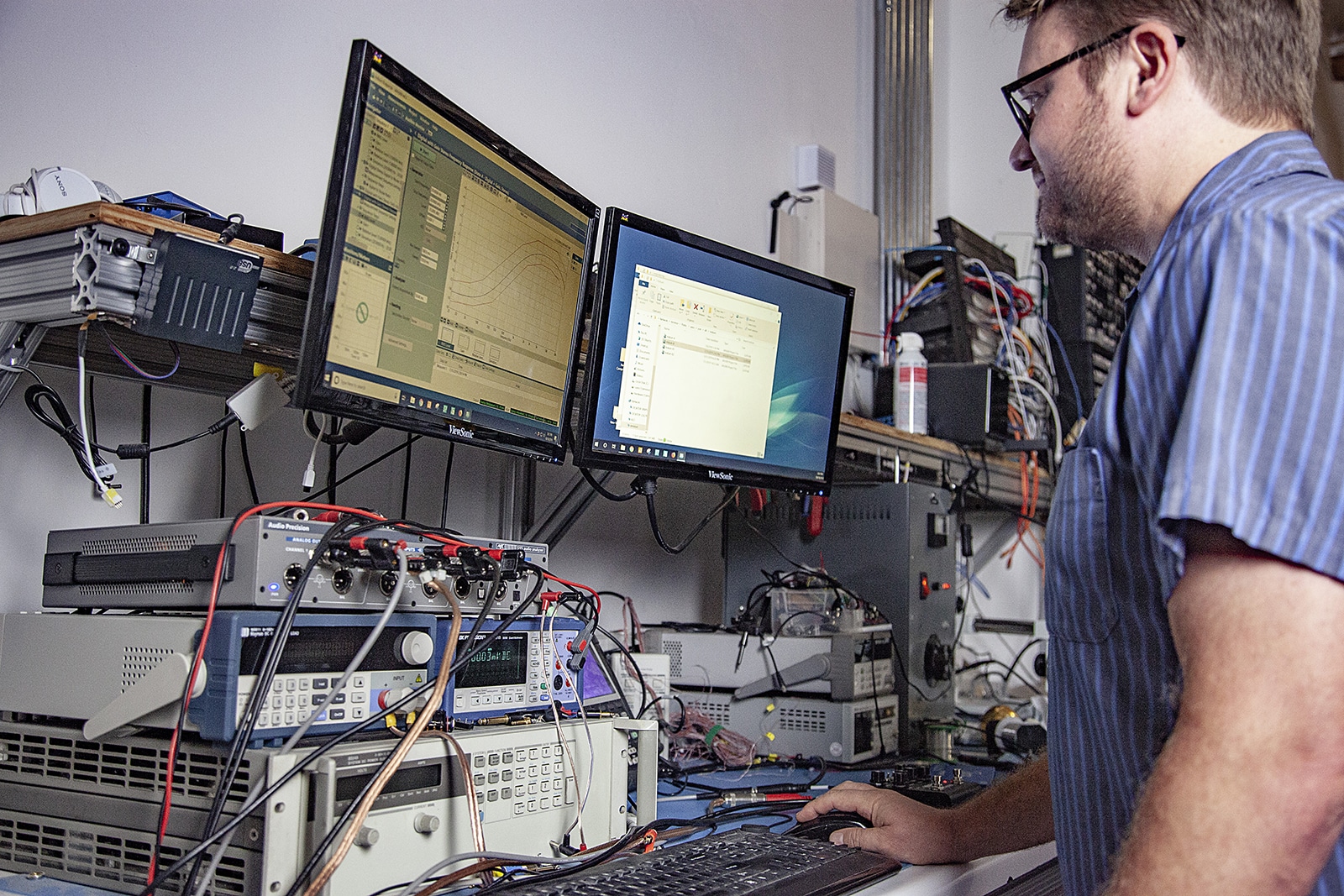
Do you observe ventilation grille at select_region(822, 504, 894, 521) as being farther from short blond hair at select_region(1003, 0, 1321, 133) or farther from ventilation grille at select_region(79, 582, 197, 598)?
ventilation grille at select_region(79, 582, 197, 598)

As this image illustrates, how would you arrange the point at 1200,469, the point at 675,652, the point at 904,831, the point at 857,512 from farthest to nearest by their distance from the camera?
the point at 857,512
the point at 675,652
the point at 904,831
the point at 1200,469

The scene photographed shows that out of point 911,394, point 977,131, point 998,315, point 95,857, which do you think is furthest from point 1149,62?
point 977,131

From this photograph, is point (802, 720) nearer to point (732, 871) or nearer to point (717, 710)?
point (717, 710)

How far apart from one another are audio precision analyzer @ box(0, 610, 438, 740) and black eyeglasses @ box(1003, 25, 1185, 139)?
2.51 feet

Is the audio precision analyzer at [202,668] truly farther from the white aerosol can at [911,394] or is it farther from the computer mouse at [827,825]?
the white aerosol can at [911,394]

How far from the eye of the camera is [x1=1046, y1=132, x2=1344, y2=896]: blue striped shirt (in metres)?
0.60

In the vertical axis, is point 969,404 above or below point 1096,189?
above

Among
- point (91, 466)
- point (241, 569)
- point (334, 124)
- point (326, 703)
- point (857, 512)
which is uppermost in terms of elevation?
point (334, 124)

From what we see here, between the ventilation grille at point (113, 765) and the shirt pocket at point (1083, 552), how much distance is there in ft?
2.19

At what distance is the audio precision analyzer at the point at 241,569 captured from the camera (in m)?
0.91

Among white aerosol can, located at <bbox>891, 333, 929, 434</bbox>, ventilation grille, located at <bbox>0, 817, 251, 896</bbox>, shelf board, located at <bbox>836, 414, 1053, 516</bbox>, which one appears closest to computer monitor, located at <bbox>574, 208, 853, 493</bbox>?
shelf board, located at <bbox>836, 414, 1053, 516</bbox>

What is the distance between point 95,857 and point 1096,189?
107 cm

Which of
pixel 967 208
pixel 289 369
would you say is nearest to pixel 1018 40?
pixel 967 208

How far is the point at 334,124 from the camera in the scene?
5.80 feet
